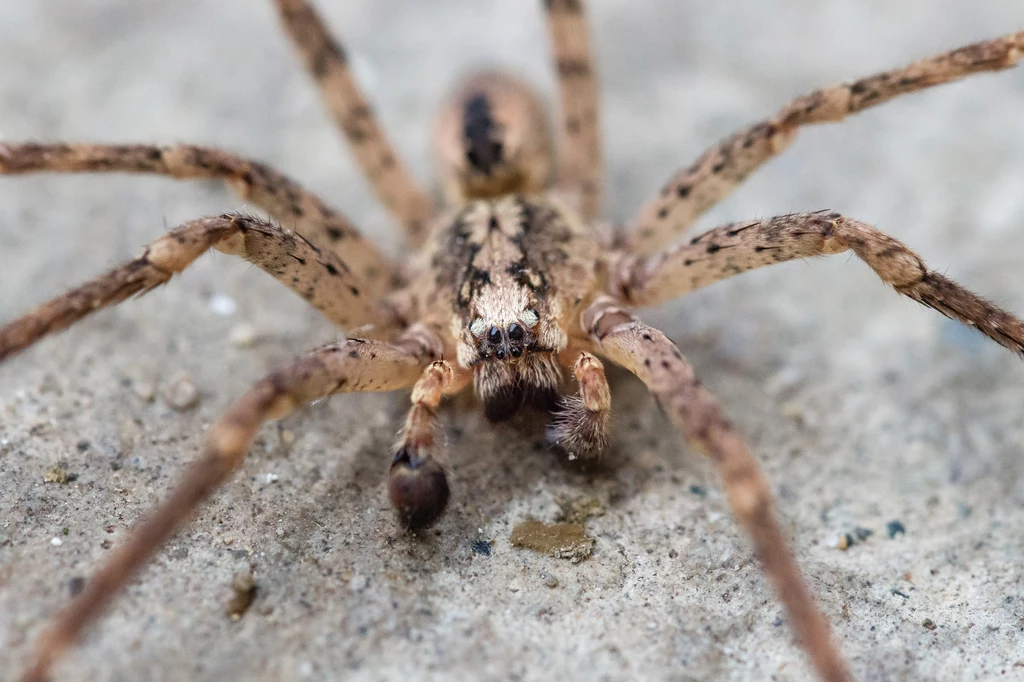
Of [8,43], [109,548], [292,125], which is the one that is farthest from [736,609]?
[8,43]

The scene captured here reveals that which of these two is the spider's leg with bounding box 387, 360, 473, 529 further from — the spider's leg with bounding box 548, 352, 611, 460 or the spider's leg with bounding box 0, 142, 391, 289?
the spider's leg with bounding box 0, 142, 391, 289

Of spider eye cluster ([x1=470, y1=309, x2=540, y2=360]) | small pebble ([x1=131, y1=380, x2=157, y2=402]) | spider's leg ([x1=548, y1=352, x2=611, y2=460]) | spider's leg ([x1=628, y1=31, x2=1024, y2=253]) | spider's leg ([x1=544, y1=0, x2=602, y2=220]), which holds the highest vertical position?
spider's leg ([x1=544, y1=0, x2=602, y2=220])

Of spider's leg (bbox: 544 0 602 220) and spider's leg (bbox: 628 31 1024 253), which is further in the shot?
spider's leg (bbox: 544 0 602 220)

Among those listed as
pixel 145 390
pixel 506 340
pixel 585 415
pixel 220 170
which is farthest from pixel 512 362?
pixel 145 390

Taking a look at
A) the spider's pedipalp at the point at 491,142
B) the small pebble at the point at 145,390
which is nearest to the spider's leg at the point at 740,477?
the spider's pedipalp at the point at 491,142

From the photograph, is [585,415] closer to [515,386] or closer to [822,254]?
[515,386]

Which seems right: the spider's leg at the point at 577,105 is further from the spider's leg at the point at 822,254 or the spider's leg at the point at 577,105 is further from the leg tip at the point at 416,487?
the leg tip at the point at 416,487

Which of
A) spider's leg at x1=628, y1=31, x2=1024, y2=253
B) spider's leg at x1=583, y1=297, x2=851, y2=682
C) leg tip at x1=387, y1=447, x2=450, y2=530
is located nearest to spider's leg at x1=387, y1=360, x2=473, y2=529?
leg tip at x1=387, y1=447, x2=450, y2=530
